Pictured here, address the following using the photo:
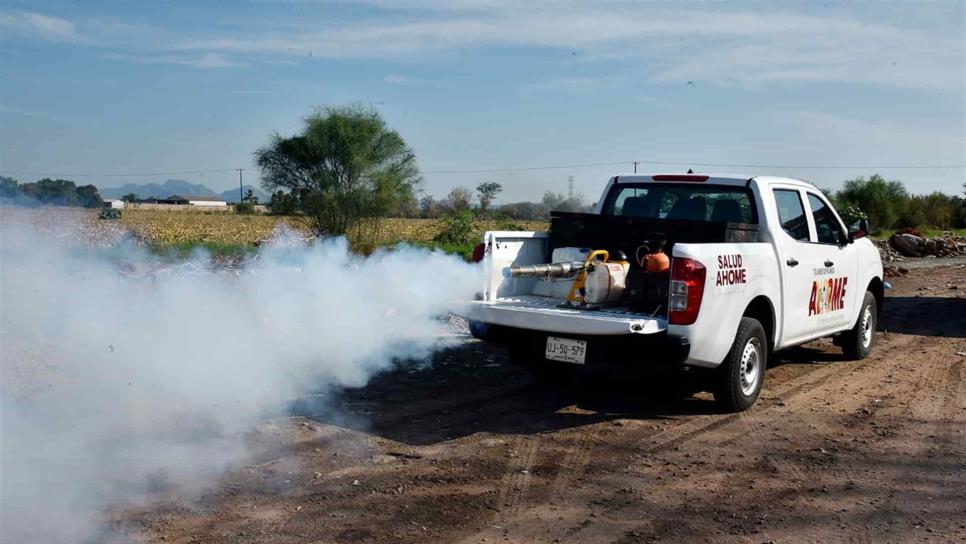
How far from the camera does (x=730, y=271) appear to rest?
6.49 meters

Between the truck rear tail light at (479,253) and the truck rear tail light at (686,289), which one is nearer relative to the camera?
the truck rear tail light at (686,289)

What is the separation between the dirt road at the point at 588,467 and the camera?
4.55 m

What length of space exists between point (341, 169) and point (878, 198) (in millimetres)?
32944

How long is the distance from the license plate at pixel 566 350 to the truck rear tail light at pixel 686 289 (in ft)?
2.37

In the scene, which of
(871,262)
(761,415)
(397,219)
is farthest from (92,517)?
(397,219)

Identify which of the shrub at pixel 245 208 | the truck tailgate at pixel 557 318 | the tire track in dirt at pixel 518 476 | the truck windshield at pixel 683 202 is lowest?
the tire track in dirt at pixel 518 476

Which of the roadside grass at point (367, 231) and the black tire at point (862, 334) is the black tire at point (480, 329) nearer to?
the black tire at point (862, 334)

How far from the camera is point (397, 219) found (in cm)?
2567

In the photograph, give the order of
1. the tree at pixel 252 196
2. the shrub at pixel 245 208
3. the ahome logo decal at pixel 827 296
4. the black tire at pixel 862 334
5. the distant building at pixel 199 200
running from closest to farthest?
the ahome logo decal at pixel 827 296, the black tire at pixel 862 334, the tree at pixel 252 196, the shrub at pixel 245 208, the distant building at pixel 199 200

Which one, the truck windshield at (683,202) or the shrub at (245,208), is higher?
the truck windshield at (683,202)

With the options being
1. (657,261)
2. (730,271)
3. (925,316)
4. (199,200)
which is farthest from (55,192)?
(199,200)

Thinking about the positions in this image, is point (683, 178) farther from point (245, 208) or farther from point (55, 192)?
point (245, 208)

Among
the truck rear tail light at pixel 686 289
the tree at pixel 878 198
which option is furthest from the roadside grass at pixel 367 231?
the tree at pixel 878 198

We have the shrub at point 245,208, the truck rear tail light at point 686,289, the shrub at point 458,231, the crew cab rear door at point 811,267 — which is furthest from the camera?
the shrub at point 245,208
